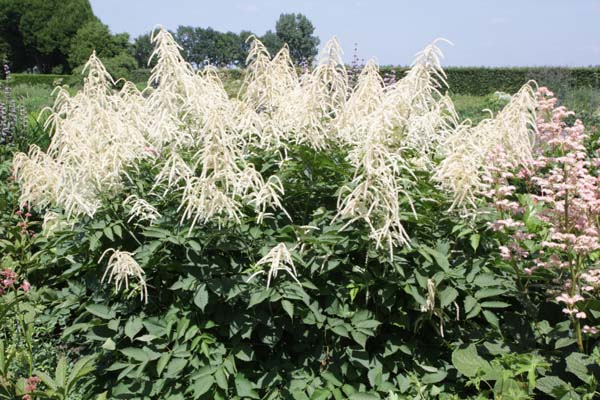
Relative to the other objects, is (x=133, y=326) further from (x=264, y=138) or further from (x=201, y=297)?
(x=264, y=138)

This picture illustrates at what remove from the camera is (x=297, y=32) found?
88.2m

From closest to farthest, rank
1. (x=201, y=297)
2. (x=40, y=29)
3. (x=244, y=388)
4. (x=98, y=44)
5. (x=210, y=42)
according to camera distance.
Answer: (x=201, y=297)
(x=244, y=388)
(x=98, y=44)
(x=40, y=29)
(x=210, y=42)

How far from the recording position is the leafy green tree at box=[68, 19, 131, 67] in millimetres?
35938

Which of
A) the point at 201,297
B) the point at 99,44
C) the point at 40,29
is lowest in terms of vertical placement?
the point at 201,297

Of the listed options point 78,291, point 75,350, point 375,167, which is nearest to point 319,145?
point 375,167

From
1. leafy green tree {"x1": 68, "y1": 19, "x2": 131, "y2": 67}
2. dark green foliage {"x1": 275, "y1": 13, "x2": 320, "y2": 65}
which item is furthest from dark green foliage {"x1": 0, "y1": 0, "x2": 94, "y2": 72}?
dark green foliage {"x1": 275, "y1": 13, "x2": 320, "y2": 65}

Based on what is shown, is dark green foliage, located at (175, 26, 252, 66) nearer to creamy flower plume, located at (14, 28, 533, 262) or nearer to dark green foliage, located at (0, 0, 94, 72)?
dark green foliage, located at (0, 0, 94, 72)

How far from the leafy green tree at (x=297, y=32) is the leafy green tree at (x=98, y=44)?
4956 cm

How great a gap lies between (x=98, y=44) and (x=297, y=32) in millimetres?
55600

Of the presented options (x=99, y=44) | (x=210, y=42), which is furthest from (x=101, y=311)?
(x=210, y=42)

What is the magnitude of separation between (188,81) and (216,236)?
0.74 metres

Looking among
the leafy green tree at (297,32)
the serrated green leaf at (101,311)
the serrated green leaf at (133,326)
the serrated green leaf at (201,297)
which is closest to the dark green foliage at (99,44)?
the serrated green leaf at (101,311)

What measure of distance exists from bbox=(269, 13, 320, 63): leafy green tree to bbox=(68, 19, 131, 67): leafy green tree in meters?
49.6

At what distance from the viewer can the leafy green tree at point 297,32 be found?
287 feet
